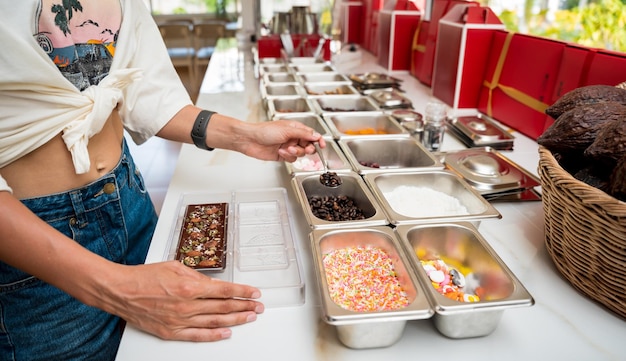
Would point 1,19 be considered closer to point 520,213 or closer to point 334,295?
point 334,295

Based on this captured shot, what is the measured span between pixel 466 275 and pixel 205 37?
5.68 metres

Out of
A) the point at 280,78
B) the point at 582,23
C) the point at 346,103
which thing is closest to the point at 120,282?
the point at 346,103

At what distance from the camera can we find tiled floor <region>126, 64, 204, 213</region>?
104 inches

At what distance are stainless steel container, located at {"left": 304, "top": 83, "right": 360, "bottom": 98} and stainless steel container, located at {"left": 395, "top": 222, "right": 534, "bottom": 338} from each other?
1.05 m

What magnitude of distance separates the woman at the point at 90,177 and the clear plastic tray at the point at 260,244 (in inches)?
2.4

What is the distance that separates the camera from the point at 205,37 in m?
5.79

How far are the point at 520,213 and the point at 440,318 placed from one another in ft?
1.58

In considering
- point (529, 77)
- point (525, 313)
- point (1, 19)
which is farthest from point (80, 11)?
point (529, 77)

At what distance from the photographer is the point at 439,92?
72.1 inches

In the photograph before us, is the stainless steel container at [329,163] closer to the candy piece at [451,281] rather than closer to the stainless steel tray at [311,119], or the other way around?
the stainless steel tray at [311,119]

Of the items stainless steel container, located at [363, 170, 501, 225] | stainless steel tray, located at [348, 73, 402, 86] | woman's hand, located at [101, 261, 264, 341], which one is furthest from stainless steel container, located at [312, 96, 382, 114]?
woman's hand, located at [101, 261, 264, 341]

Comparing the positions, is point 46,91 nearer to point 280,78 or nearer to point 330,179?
point 330,179

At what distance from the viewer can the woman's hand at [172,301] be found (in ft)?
2.02

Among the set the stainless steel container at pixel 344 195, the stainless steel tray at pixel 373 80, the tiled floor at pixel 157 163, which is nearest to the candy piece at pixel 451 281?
the stainless steel container at pixel 344 195
